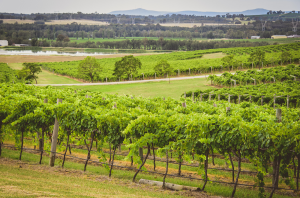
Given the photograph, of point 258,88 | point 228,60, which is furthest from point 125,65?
point 258,88

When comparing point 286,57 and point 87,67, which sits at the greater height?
point 286,57

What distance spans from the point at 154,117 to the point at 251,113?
593 centimetres

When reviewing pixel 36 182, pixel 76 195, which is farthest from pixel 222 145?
pixel 36 182

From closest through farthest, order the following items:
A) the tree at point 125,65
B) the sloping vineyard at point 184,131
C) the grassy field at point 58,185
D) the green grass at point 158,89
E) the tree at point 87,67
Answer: the grassy field at point 58,185, the sloping vineyard at point 184,131, the green grass at point 158,89, the tree at point 125,65, the tree at point 87,67

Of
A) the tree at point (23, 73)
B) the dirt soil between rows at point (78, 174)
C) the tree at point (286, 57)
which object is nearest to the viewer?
Result: the dirt soil between rows at point (78, 174)

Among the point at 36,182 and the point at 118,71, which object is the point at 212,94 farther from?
the point at 118,71

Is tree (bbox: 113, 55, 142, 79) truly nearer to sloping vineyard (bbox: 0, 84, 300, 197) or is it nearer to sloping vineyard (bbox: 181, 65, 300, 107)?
sloping vineyard (bbox: 181, 65, 300, 107)

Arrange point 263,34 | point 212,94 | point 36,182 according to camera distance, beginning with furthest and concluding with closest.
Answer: point 263,34 < point 212,94 < point 36,182

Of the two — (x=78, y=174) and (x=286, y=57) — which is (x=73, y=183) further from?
(x=286, y=57)

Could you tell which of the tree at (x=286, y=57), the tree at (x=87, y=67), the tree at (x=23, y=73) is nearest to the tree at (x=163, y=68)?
the tree at (x=87, y=67)

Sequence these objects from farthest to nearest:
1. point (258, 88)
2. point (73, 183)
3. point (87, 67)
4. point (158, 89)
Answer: point (87, 67)
point (158, 89)
point (258, 88)
point (73, 183)

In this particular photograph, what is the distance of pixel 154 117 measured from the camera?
12.4 m

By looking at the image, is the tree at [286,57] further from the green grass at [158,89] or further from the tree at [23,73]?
the tree at [23,73]

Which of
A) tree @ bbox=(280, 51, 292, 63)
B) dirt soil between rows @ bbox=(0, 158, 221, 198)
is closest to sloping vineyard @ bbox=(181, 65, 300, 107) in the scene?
tree @ bbox=(280, 51, 292, 63)
